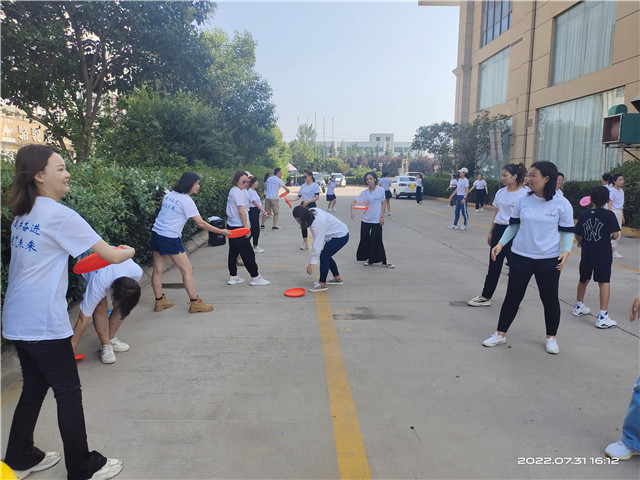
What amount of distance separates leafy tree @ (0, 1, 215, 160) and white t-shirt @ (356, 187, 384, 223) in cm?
1042

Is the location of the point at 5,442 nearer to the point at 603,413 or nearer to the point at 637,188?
the point at 603,413

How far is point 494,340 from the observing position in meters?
4.64

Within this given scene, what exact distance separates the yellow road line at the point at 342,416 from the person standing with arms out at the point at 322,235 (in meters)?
A: 1.58

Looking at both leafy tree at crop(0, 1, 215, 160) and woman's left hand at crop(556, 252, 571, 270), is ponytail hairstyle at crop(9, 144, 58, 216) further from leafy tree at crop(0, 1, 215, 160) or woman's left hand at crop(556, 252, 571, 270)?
leafy tree at crop(0, 1, 215, 160)

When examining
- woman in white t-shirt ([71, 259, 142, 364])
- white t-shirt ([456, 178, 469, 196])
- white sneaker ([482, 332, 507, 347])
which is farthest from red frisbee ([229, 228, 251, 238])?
white t-shirt ([456, 178, 469, 196])

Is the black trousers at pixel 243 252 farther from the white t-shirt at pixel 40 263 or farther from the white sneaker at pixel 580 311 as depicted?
the white t-shirt at pixel 40 263

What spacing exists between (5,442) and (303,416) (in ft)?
6.27

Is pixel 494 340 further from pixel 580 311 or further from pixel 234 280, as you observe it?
pixel 234 280

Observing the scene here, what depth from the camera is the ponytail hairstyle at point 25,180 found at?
2.36 m

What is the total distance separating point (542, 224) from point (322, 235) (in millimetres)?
2888

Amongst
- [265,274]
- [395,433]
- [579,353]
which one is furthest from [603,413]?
[265,274]

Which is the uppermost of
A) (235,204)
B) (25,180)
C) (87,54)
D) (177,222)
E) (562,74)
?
(562,74)

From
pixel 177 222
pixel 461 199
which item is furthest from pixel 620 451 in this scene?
pixel 461 199

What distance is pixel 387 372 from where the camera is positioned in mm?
4020
